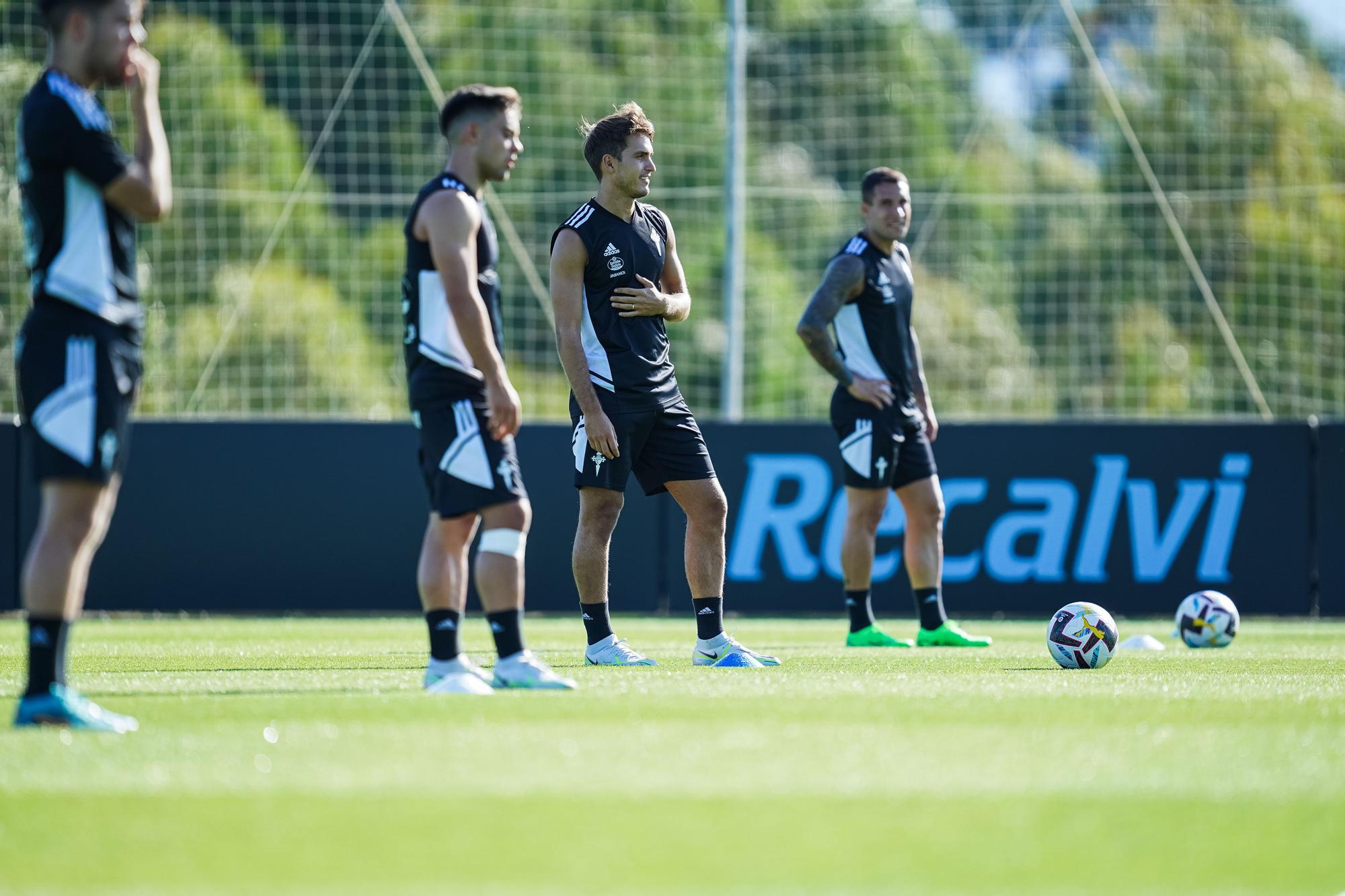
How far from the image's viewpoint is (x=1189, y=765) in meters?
4.22

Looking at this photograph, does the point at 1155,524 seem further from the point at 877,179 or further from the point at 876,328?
the point at 877,179

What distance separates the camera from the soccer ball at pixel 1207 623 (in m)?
9.10

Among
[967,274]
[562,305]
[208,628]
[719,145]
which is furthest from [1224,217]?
[562,305]

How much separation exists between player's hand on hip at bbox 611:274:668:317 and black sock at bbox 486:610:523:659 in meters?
1.85

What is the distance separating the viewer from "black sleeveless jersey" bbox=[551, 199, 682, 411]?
23.7 ft

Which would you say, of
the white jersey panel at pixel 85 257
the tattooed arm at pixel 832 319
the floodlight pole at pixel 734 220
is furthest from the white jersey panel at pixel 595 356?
the floodlight pole at pixel 734 220

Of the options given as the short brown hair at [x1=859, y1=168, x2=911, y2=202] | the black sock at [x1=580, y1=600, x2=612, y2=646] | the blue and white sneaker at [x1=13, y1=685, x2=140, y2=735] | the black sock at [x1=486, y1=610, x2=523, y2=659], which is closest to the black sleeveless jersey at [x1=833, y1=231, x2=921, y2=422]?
the short brown hair at [x1=859, y1=168, x2=911, y2=202]

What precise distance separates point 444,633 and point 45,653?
1.42 m

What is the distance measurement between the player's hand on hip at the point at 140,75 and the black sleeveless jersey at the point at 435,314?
3.29 ft

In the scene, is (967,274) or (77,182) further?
(967,274)

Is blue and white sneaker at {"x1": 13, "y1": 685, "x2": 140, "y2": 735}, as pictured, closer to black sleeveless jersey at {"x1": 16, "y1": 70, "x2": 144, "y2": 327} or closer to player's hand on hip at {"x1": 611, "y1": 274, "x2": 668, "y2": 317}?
black sleeveless jersey at {"x1": 16, "y1": 70, "x2": 144, "y2": 327}

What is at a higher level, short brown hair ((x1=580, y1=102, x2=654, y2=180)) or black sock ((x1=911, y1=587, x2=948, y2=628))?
short brown hair ((x1=580, y1=102, x2=654, y2=180))

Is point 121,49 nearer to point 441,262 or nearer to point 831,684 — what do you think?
point 441,262

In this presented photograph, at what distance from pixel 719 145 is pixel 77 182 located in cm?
2201
